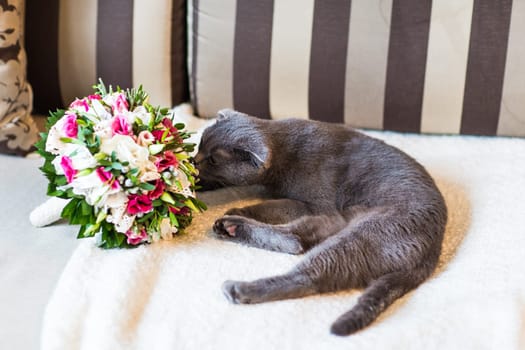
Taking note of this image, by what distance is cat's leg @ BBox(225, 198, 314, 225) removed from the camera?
1583 mm

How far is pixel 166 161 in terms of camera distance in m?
1.39

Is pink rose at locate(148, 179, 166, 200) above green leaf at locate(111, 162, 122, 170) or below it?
below

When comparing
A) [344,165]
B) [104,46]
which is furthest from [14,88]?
[344,165]

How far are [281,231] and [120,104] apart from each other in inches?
16.8

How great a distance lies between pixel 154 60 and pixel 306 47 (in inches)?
16.8

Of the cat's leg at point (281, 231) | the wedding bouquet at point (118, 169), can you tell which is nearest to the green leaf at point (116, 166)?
the wedding bouquet at point (118, 169)

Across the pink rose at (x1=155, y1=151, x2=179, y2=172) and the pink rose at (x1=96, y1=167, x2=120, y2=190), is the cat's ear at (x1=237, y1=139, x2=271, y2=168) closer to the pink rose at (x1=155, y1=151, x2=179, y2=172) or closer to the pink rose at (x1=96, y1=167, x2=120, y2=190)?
the pink rose at (x1=155, y1=151, x2=179, y2=172)

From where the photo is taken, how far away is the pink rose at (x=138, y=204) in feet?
4.47

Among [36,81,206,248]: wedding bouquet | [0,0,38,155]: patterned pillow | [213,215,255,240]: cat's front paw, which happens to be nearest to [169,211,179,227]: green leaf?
[36,81,206,248]: wedding bouquet

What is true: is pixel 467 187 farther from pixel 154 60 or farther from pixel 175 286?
pixel 154 60

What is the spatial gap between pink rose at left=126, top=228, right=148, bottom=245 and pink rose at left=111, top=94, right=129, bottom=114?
245mm

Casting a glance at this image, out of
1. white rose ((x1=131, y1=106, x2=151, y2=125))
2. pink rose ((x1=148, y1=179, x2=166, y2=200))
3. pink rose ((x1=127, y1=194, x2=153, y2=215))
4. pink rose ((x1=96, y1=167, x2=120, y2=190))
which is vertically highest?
white rose ((x1=131, y1=106, x2=151, y2=125))

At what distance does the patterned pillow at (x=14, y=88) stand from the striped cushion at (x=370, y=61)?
46cm

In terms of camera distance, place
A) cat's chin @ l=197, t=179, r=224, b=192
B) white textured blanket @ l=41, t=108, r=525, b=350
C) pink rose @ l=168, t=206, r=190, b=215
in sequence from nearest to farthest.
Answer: white textured blanket @ l=41, t=108, r=525, b=350, pink rose @ l=168, t=206, r=190, b=215, cat's chin @ l=197, t=179, r=224, b=192
